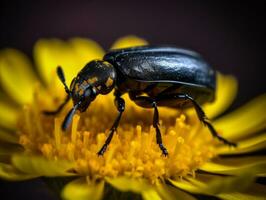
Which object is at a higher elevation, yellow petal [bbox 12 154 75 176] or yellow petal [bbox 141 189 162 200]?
yellow petal [bbox 12 154 75 176]

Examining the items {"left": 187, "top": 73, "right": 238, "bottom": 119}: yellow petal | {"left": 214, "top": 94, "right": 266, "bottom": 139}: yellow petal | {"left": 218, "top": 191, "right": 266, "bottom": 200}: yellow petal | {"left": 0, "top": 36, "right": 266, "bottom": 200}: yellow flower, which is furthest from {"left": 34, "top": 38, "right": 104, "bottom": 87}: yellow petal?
{"left": 218, "top": 191, "right": 266, "bottom": 200}: yellow petal

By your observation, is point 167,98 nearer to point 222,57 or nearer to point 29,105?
point 29,105

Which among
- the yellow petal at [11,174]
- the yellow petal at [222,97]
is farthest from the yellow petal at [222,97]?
the yellow petal at [11,174]

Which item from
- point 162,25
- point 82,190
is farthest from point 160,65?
point 162,25

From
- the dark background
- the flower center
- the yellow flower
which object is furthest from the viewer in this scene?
the dark background

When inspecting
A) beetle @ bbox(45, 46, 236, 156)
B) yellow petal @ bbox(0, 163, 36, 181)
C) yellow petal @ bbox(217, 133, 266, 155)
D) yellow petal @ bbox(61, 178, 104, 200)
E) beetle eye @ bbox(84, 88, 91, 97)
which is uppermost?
beetle @ bbox(45, 46, 236, 156)

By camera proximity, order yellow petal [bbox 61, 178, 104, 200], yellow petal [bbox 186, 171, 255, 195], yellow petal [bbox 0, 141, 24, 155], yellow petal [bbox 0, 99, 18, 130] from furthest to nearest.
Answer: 1. yellow petal [bbox 0, 99, 18, 130]
2. yellow petal [bbox 0, 141, 24, 155]
3. yellow petal [bbox 61, 178, 104, 200]
4. yellow petal [bbox 186, 171, 255, 195]

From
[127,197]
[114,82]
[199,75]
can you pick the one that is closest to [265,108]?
[199,75]

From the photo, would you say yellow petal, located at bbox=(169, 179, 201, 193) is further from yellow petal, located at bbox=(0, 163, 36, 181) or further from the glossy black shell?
yellow petal, located at bbox=(0, 163, 36, 181)
